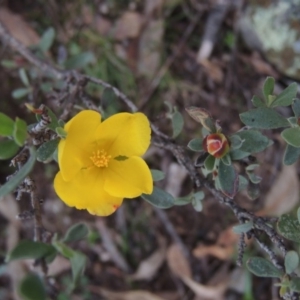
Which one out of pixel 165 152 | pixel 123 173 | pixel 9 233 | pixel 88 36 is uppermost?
pixel 123 173

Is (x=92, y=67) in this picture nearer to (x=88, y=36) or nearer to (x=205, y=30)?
(x=88, y=36)

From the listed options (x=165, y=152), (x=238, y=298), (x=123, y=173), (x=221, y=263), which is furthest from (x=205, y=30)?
(x=123, y=173)

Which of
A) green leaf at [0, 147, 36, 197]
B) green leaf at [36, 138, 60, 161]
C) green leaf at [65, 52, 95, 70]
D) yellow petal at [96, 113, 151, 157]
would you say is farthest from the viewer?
green leaf at [65, 52, 95, 70]

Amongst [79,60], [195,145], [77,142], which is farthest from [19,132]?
[79,60]

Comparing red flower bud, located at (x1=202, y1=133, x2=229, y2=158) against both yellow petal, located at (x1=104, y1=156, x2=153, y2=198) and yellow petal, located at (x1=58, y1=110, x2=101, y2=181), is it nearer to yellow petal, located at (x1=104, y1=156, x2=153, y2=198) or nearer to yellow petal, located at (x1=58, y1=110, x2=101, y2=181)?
yellow petal, located at (x1=104, y1=156, x2=153, y2=198)

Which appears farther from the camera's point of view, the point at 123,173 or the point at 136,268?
the point at 136,268

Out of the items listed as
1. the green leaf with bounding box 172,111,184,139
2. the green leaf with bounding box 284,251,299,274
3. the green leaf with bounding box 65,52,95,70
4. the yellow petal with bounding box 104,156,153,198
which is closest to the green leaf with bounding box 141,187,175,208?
the yellow petal with bounding box 104,156,153,198
